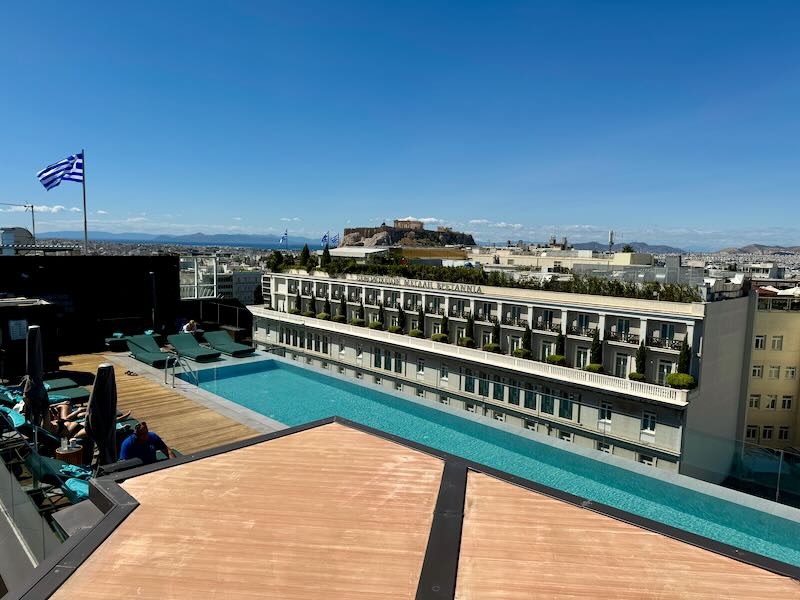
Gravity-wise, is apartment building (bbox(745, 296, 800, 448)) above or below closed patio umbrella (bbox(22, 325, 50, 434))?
below

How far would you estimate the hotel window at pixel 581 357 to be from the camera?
27.4 metres

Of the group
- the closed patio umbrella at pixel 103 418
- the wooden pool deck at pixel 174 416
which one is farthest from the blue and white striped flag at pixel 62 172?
the closed patio umbrella at pixel 103 418

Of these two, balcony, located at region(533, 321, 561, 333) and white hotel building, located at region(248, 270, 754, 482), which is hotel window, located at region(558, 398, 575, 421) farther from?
balcony, located at region(533, 321, 561, 333)

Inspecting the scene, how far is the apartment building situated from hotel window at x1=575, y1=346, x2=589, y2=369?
1378 cm

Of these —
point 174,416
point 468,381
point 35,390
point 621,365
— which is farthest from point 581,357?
point 35,390

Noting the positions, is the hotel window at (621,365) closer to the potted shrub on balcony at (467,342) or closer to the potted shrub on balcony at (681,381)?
the potted shrub on balcony at (681,381)

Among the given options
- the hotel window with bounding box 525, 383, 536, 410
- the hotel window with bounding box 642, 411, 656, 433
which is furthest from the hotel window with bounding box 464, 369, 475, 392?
the hotel window with bounding box 525, 383, 536, 410

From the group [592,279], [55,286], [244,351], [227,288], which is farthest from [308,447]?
[227,288]

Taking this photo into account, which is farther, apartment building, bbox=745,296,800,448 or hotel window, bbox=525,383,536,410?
apartment building, bbox=745,296,800,448

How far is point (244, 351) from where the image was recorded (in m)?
21.7

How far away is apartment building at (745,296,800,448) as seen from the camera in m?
33.2

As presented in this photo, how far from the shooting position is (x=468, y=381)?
30.8 m

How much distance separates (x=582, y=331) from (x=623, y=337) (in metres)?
2.20

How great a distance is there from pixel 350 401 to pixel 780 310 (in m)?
30.8
